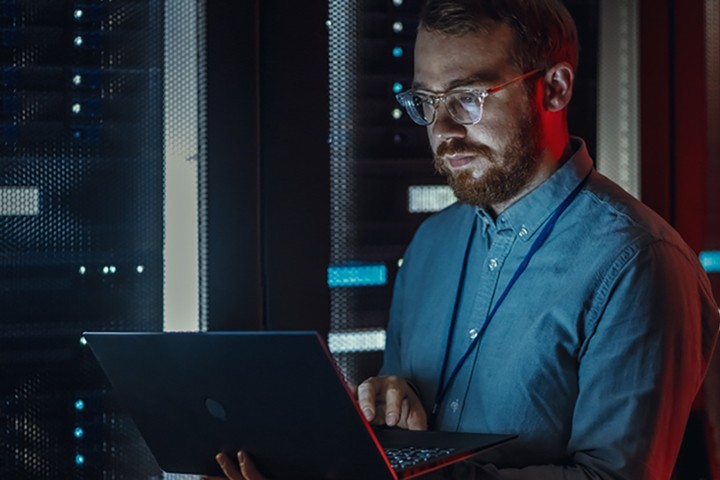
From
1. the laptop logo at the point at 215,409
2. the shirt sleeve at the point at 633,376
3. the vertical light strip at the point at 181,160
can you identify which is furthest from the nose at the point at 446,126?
the laptop logo at the point at 215,409

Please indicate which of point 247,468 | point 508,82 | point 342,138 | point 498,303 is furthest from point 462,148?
point 247,468

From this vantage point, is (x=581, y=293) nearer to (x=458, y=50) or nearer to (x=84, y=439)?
(x=458, y=50)

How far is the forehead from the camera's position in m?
1.53

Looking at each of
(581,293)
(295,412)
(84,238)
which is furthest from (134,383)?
(581,293)

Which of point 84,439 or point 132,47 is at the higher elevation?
point 132,47

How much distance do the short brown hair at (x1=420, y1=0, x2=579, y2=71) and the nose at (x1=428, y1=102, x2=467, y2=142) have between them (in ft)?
0.43

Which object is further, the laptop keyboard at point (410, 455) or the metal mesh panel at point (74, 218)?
the metal mesh panel at point (74, 218)

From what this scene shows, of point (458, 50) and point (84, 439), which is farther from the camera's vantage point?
point (84, 439)

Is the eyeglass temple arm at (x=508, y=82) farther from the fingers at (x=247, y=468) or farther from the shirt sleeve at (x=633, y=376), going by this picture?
the fingers at (x=247, y=468)

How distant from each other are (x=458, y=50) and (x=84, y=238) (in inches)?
29.3

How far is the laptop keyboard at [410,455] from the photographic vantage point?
1.15m

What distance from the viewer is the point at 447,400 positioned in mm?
1530

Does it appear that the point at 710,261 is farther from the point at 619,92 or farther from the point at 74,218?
the point at 74,218

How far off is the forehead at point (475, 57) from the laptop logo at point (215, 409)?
668 mm
